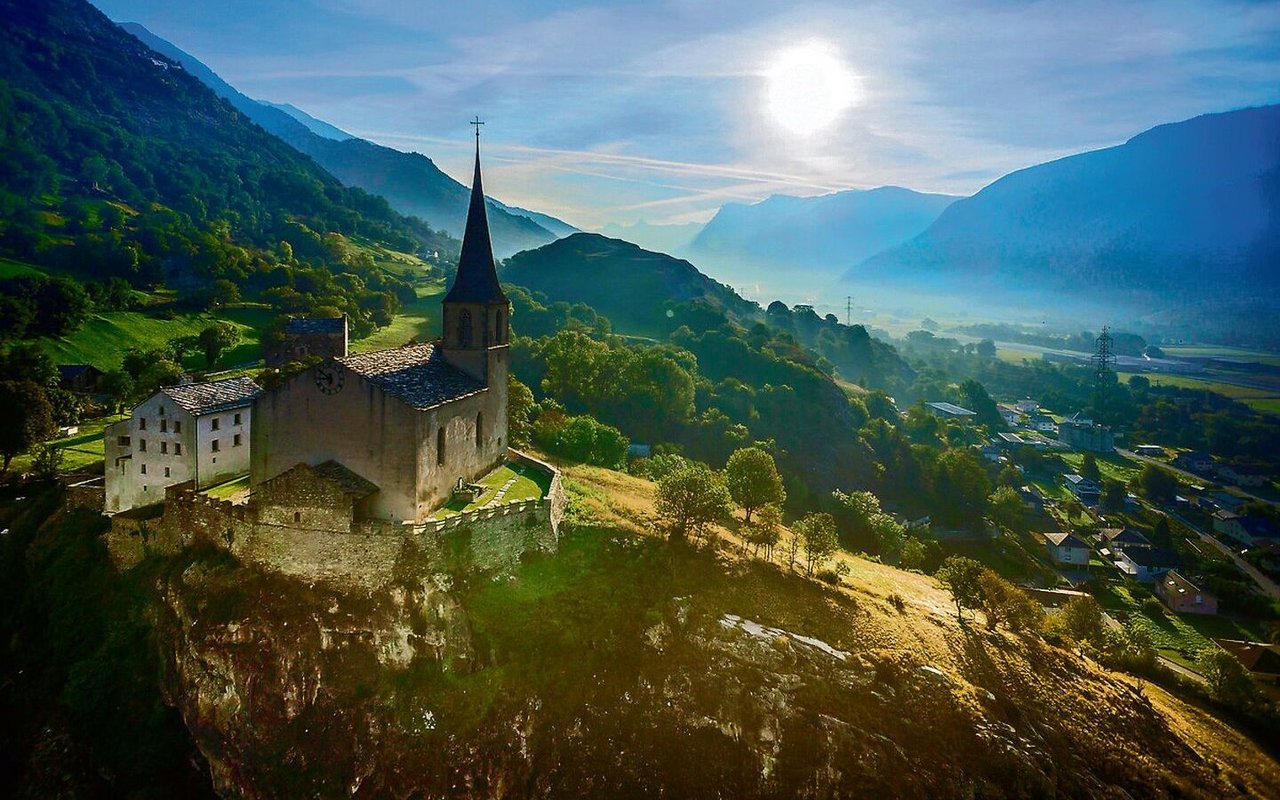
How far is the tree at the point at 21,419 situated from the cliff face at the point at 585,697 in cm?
1969

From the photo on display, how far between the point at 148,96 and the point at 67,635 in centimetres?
20208

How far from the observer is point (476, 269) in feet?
108

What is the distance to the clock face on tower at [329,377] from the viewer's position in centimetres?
2641

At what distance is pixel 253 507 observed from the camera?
25.8 m

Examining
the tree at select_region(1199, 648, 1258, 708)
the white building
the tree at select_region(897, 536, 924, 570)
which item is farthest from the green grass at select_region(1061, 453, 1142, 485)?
the white building

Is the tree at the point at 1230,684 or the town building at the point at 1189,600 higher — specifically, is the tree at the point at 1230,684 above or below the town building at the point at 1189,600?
above

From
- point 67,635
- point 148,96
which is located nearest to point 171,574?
point 67,635

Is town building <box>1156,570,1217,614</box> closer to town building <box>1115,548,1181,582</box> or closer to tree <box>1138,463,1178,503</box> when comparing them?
town building <box>1115,548,1181,582</box>

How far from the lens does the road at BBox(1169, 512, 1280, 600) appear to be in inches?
2571

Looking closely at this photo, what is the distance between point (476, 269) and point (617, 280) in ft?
372

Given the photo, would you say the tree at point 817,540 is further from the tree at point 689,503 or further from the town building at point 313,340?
the town building at point 313,340

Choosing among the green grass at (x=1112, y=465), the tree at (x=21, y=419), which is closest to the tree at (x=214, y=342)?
the tree at (x=21, y=419)

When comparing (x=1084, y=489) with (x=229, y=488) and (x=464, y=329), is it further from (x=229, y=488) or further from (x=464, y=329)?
(x=229, y=488)

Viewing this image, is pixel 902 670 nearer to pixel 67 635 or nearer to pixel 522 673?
pixel 522 673
